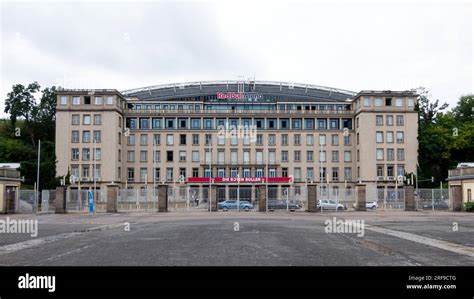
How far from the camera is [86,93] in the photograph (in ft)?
305

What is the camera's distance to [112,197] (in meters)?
50.4

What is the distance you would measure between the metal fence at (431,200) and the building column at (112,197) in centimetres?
3076

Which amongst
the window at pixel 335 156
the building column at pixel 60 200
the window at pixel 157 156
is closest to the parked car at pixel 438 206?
the building column at pixel 60 200

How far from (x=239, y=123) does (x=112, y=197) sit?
53608mm

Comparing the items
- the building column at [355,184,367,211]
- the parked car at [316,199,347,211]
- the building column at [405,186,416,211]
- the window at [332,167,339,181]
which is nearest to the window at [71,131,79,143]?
the window at [332,167,339,181]

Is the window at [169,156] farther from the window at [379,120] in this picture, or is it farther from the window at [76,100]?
Result: the window at [379,120]

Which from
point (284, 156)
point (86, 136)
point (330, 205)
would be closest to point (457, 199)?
point (330, 205)

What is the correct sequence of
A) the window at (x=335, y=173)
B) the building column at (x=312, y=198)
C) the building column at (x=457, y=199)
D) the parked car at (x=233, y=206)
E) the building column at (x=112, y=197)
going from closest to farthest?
the building column at (x=312, y=198) < the building column at (x=112, y=197) < the building column at (x=457, y=199) < the parked car at (x=233, y=206) < the window at (x=335, y=173)

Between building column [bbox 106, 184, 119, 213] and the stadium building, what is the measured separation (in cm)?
4278

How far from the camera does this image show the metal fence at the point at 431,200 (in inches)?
2126

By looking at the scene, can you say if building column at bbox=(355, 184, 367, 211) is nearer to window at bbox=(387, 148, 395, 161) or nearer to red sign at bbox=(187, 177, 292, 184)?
red sign at bbox=(187, 177, 292, 184)

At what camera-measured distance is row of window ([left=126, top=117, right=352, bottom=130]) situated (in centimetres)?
10038

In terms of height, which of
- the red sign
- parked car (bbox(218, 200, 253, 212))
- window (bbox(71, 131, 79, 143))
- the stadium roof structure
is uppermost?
the stadium roof structure
